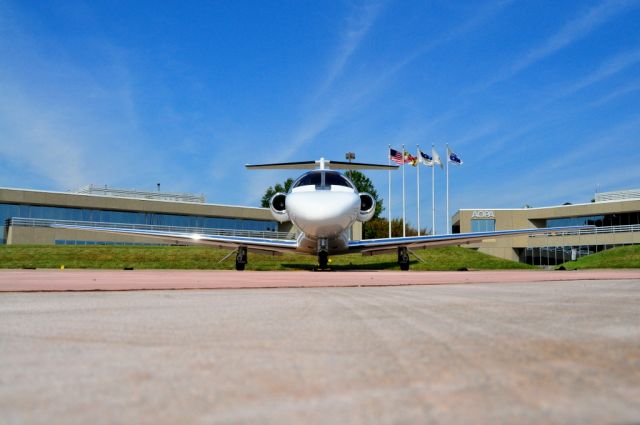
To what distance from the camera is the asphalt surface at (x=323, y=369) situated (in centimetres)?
121

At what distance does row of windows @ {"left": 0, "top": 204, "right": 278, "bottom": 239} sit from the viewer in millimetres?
46828

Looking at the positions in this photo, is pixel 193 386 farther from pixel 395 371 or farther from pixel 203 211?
pixel 203 211

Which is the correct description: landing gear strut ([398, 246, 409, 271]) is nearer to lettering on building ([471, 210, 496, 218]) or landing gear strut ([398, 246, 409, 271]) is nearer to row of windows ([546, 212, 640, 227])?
row of windows ([546, 212, 640, 227])

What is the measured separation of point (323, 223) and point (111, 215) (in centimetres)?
4150

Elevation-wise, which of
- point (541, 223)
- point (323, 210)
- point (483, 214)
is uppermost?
point (483, 214)

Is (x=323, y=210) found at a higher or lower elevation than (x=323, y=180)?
lower

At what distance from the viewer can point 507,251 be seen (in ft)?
196

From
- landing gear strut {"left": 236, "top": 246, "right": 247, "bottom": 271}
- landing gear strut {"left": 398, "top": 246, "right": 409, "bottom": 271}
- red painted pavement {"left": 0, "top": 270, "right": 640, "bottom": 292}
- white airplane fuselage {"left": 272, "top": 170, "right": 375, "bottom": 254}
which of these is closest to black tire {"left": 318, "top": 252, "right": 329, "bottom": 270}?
white airplane fuselage {"left": 272, "top": 170, "right": 375, "bottom": 254}

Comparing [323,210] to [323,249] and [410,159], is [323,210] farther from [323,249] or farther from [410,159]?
[410,159]

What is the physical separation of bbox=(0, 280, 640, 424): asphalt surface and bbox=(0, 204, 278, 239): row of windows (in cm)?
4910

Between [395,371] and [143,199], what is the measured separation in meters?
53.7

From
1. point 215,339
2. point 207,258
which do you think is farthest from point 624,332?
point 207,258

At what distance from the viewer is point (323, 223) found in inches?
595

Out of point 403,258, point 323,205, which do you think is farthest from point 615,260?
point 323,205
